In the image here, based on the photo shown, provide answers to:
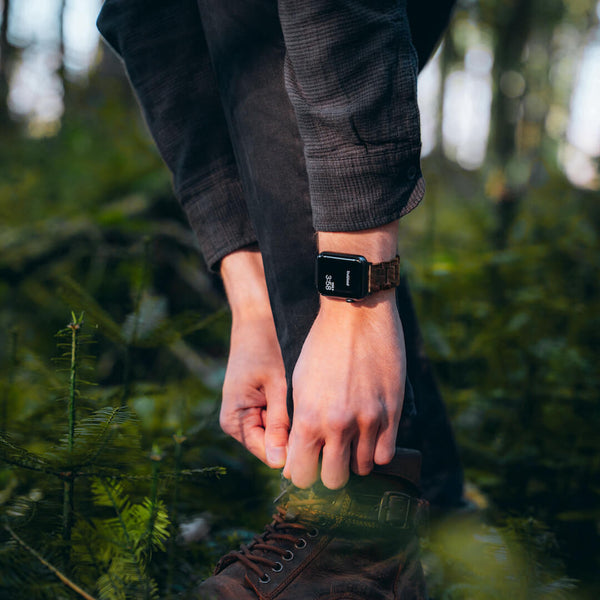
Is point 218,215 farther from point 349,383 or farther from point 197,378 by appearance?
point 197,378

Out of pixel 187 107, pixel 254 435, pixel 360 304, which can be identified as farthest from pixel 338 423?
pixel 187 107

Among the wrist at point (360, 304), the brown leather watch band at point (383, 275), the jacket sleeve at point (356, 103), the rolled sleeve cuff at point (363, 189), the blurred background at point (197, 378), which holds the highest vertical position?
the jacket sleeve at point (356, 103)

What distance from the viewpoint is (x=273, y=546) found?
44.3 inches

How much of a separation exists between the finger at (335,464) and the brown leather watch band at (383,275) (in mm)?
317

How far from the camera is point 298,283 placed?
1.16 meters

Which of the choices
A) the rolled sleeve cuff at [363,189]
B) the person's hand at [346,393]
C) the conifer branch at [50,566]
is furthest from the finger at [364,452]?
the conifer branch at [50,566]

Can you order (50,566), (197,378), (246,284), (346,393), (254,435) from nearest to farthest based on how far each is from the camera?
(50,566), (346,393), (254,435), (246,284), (197,378)

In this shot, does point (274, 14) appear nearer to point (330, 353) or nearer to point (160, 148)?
point (160, 148)

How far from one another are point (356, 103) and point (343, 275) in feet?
1.11

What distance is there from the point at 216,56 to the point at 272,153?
346 millimetres

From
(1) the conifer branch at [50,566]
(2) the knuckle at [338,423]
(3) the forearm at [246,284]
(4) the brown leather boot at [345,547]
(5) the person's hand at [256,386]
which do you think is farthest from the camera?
(3) the forearm at [246,284]

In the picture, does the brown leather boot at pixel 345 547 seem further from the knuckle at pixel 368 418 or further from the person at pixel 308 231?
the knuckle at pixel 368 418

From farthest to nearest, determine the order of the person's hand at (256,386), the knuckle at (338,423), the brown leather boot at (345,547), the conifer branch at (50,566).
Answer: the person's hand at (256,386) < the brown leather boot at (345,547) < the knuckle at (338,423) < the conifer branch at (50,566)

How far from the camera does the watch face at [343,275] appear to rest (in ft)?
3.21
